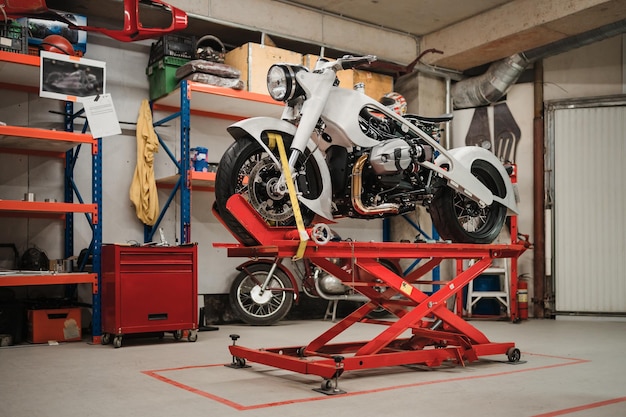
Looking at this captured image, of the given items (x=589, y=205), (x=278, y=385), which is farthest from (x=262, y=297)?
(x=589, y=205)

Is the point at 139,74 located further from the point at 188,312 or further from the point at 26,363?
the point at 26,363

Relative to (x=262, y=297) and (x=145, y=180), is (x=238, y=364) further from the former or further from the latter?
(x=145, y=180)

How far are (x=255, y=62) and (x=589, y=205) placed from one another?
4.53 metres

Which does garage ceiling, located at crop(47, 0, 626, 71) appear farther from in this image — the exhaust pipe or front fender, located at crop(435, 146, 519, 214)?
the exhaust pipe

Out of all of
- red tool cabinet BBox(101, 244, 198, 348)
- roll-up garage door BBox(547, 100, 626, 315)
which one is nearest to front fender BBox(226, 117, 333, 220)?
red tool cabinet BBox(101, 244, 198, 348)

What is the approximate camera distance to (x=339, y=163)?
450cm

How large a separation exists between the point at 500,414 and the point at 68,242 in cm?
493

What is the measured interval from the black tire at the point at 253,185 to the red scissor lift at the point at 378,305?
0.17m

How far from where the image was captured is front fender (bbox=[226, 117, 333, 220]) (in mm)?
4055

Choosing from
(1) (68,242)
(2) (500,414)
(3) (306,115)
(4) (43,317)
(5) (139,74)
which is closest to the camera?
(2) (500,414)

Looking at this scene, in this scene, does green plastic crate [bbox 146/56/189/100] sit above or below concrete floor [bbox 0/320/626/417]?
above

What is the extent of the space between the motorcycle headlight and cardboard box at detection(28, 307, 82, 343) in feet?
10.4

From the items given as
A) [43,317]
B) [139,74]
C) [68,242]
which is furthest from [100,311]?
[139,74]

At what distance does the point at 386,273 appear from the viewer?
4.21m
